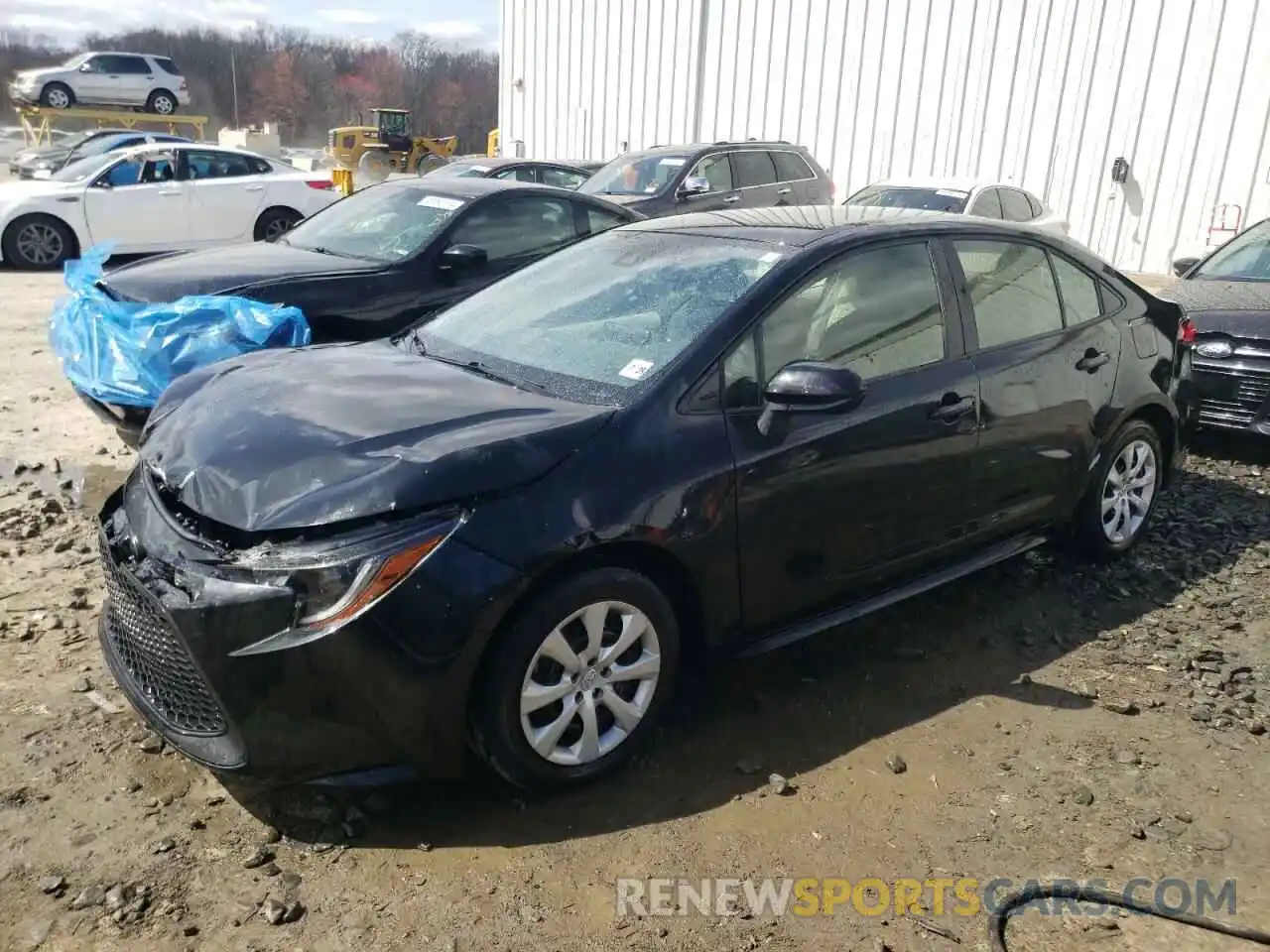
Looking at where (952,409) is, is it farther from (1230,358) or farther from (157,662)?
(1230,358)

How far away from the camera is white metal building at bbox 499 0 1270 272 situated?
45.0 feet

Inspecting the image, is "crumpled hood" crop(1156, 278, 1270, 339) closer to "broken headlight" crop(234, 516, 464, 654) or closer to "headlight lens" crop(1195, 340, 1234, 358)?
"headlight lens" crop(1195, 340, 1234, 358)

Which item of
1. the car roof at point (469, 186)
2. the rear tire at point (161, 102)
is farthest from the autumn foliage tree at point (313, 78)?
the car roof at point (469, 186)

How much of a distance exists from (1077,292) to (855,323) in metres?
1.47

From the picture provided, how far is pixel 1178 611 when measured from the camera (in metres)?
4.42

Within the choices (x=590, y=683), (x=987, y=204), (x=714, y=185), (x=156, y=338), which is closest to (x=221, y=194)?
(x=714, y=185)

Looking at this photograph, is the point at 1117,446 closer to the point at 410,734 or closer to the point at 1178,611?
the point at 1178,611

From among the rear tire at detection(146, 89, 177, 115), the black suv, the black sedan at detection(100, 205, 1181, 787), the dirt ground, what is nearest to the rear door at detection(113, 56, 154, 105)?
the rear tire at detection(146, 89, 177, 115)

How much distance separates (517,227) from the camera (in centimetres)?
722

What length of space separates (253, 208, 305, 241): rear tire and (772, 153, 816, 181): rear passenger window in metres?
6.35

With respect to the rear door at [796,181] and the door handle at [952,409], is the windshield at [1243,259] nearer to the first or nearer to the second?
the door handle at [952,409]

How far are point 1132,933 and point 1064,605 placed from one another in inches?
79.5

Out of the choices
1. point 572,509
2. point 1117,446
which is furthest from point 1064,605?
point 572,509

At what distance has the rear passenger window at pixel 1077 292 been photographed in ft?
14.4
